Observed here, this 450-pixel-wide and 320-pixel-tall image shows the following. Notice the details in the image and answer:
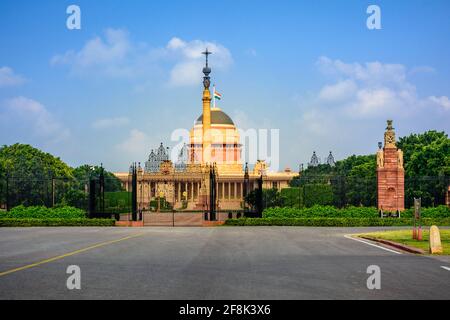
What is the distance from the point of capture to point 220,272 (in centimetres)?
1755

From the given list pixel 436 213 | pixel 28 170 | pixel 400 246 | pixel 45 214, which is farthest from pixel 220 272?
pixel 28 170

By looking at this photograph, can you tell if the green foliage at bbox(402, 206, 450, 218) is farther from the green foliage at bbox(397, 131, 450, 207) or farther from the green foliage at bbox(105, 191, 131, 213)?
the green foliage at bbox(105, 191, 131, 213)

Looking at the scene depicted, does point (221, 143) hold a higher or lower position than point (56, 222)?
higher

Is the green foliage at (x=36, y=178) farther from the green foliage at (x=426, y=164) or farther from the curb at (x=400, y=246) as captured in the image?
the curb at (x=400, y=246)

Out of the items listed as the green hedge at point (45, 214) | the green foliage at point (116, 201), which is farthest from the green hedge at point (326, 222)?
the green foliage at point (116, 201)

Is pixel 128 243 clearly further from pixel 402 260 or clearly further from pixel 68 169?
pixel 68 169

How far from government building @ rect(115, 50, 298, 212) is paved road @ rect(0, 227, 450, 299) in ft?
208

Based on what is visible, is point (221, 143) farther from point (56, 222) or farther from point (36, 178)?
point (56, 222)

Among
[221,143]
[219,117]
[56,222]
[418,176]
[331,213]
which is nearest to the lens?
[56,222]

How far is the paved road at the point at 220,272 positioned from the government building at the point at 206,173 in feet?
208

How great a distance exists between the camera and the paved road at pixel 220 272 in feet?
45.3

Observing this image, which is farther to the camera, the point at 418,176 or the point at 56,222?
the point at 418,176

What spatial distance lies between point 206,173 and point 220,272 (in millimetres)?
70803
